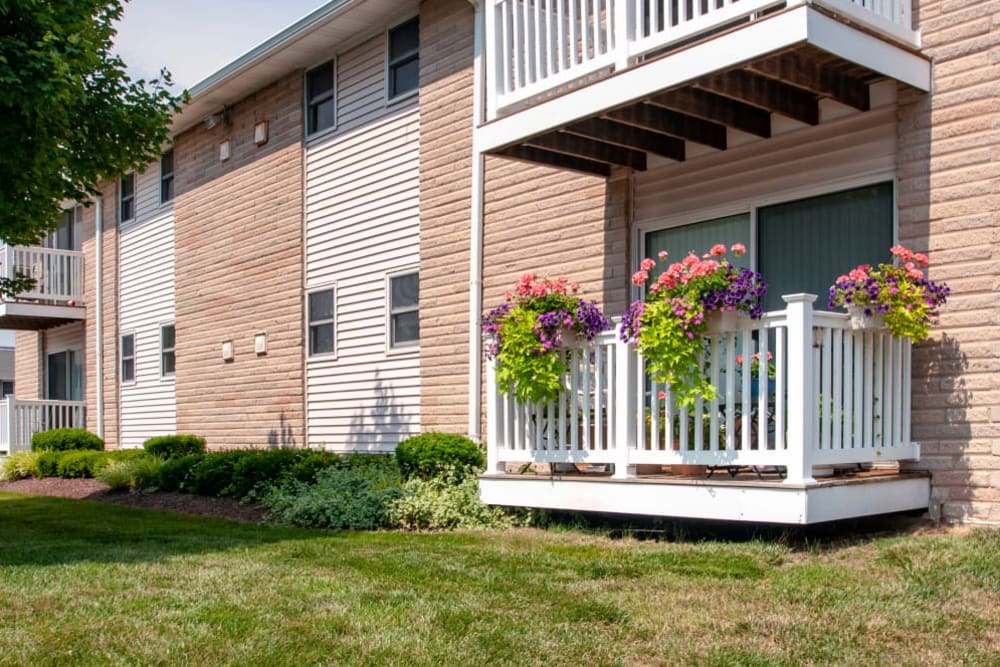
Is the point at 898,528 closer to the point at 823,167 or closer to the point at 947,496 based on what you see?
the point at 947,496

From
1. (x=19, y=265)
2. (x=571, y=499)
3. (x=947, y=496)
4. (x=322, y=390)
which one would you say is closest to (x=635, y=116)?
(x=571, y=499)

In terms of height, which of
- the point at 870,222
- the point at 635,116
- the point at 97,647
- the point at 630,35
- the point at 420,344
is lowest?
the point at 97,647

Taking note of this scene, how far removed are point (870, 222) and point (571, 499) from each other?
315 cm

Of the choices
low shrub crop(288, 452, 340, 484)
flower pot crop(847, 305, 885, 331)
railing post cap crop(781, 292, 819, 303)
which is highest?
railing post cap crop(781, 292, 819, 303)

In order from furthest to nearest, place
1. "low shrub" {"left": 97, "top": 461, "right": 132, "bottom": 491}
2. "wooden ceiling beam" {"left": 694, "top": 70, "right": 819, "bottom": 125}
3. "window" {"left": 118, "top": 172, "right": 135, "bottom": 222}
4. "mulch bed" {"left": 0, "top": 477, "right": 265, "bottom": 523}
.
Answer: "window" {"left": 118, "top": 172, "right": 135, "bottom": 222}, "low shrub" {"left": 97, "top": 461, "right": 132, "bottom": 491}, "mulch bed" {"left": 0, "top": 477, "right": 265, "bottom": 523}, "wooden ceiling beam" {"left": 694, "top": 70, "right": 819, "bottom": 125}

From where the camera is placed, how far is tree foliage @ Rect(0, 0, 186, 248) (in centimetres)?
842

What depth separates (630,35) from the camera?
784cm

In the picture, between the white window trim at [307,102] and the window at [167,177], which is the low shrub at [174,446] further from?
the white window trim at [307,102]

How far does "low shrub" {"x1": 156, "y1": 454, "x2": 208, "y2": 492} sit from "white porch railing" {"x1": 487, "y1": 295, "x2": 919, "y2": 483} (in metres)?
6.77

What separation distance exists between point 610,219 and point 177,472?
7313mm

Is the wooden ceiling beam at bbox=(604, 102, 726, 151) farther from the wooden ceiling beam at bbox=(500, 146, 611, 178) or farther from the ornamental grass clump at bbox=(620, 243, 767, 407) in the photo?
the ornamental grass clump at bbox=(620, 243, 767, 407)

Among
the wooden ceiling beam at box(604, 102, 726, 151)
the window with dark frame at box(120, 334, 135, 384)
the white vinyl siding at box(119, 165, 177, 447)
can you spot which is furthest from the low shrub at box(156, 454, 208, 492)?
the wooden ceiling beam at box(604, 102, 726, 151)

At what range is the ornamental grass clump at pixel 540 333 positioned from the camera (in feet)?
26.2

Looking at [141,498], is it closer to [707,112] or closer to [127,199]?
[707,112]
